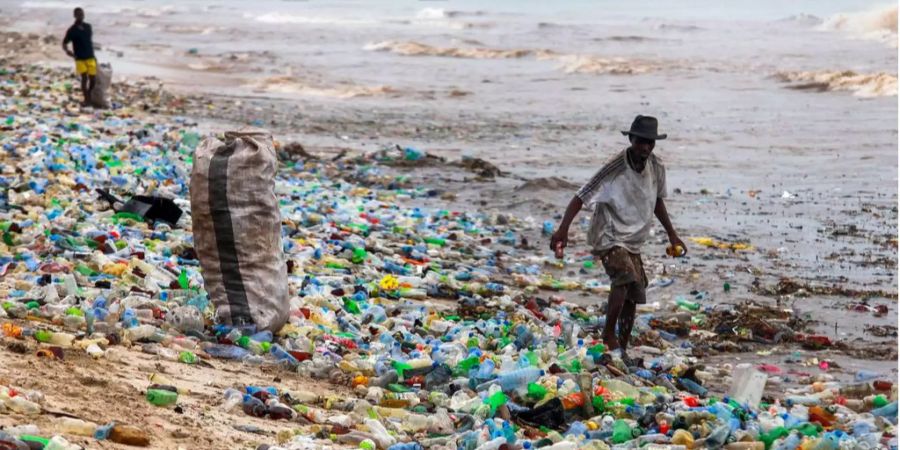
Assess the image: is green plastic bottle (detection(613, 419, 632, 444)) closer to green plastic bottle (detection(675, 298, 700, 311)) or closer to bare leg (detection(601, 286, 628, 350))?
bare leg (detection(601, 286, 628, 350))

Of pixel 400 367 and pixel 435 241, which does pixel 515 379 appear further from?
pixel 435 241

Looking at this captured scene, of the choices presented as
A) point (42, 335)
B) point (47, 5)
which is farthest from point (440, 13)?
point (42, 335)

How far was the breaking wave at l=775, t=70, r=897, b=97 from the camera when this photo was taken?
24.1 meters

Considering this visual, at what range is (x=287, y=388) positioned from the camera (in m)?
5.71

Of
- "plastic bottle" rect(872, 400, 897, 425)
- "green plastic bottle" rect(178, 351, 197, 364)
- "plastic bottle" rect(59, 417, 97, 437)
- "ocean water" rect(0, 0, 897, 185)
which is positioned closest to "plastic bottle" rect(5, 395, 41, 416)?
"plastic bottle" rect(59, 417, 97, 437)

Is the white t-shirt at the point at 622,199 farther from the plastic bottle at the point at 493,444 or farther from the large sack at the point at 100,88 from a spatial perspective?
the large sack at the point at 100,88

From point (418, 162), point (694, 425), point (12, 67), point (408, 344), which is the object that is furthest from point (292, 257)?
point (12, 67)

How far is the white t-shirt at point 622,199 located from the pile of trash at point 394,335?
67 cm

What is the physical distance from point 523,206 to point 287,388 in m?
7.09

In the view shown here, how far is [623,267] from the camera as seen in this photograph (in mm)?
6797

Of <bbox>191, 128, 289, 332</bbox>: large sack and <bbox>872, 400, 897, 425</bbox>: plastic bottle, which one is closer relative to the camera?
<bbox>872, 400, 897, 425</bbox>: plastic bottle

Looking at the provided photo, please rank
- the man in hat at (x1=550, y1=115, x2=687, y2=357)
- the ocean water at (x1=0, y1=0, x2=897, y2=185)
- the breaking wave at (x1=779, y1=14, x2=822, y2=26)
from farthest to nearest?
the breaking wave at (x1=779, y1=14, x2=822, y2=26)
the ocean water at (x1=0, y1=0, x2=897, y2=185)
the man in hat at (x1=550, y1=115, x2=687, y2=357)

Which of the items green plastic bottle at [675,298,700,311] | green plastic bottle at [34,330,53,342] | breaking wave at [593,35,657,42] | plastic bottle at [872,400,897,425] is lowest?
green plastic bottle at [675,298,700,311]

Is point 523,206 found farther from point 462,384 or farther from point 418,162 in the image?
point 462,384
